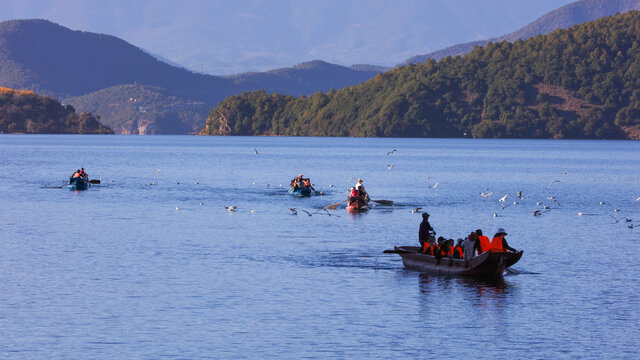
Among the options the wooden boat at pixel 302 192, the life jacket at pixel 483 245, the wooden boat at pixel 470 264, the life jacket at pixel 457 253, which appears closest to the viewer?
the wooden boat at pixel 470 264

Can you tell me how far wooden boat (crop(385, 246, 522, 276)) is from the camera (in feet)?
148

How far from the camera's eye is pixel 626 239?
63.2 m

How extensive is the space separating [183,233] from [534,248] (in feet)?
79.2

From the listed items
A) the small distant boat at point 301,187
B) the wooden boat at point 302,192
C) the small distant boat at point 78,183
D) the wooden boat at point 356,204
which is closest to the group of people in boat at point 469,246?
the wooden boat at point 356,204

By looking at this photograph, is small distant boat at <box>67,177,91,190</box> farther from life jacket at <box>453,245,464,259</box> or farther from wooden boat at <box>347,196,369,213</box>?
life jacket at <box>453,245,464,259</box>

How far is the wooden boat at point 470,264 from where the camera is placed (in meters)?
45.1

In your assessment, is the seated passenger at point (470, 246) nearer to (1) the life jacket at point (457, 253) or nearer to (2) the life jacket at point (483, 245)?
(2) the life jacket at point (483, 245)

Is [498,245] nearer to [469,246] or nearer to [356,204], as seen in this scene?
[469,246]

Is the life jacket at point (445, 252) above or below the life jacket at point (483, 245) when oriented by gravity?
below

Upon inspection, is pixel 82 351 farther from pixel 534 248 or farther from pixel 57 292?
pixel 534 248

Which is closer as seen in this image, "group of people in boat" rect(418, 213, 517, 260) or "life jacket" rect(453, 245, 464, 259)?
"group of people in boat" rect(418, 213, 517, 260)

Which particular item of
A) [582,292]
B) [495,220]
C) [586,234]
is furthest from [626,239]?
[582,292]

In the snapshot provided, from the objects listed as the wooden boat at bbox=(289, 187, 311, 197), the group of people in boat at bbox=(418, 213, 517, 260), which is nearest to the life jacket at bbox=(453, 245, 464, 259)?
the group of people in boat at bbox=(418, 213, 517, 260)

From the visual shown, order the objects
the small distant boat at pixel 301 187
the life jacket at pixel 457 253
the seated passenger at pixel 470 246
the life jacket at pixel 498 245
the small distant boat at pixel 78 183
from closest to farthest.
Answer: the life jacket at pixel 498 245
the seated passenger at pixel 470 246
the life jacket at pixel 457 253
the small distant boat at pixel 301 187
the small distant boat at pixel 78 183
